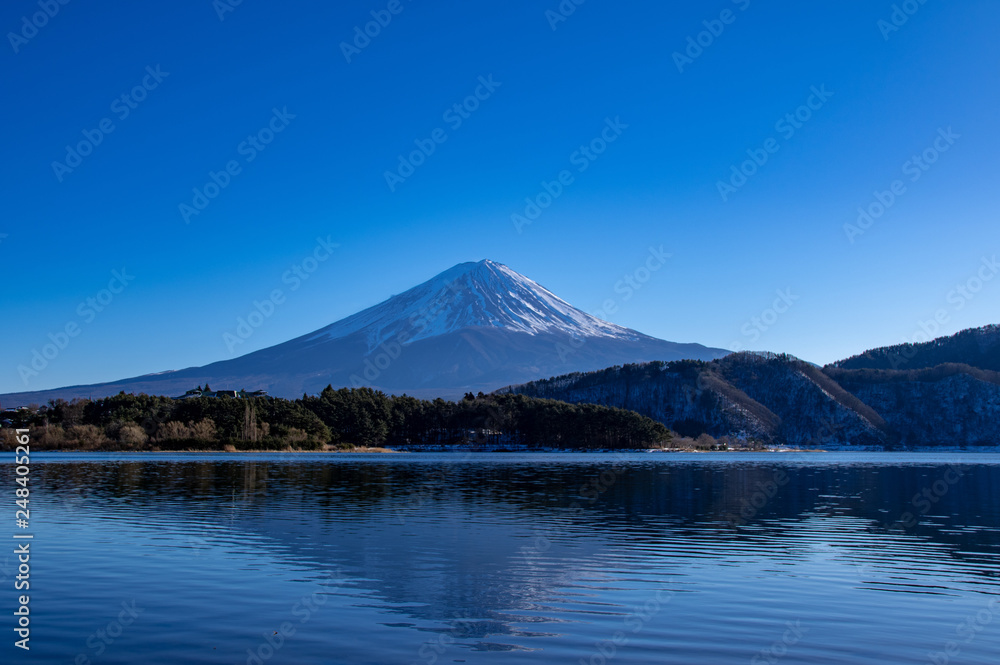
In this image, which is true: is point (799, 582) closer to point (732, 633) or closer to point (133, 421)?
point (732, 633)

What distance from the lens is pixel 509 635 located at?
1417 centimetres

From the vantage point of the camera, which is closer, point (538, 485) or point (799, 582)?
point (799, 582)

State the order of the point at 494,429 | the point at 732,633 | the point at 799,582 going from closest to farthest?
the point at 732,633, the point at 799,582, the point at 494,429

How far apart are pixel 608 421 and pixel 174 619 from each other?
155 meters

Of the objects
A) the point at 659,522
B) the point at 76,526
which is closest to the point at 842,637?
the point at 659,522

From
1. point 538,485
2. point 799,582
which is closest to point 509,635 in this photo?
point 799,582

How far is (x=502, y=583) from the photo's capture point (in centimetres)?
1895

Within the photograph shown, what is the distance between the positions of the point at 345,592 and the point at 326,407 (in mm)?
147326

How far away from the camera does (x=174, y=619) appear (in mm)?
14938

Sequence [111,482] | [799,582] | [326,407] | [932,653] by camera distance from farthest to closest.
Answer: [326,407], [111,482], [799,582], [932,653]

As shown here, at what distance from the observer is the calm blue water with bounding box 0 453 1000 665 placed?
13453 millimetres

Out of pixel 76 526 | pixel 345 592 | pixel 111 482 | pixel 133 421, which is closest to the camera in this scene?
pixel 345 592

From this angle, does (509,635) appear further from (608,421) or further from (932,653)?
(608,421)

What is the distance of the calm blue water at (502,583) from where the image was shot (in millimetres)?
13453
